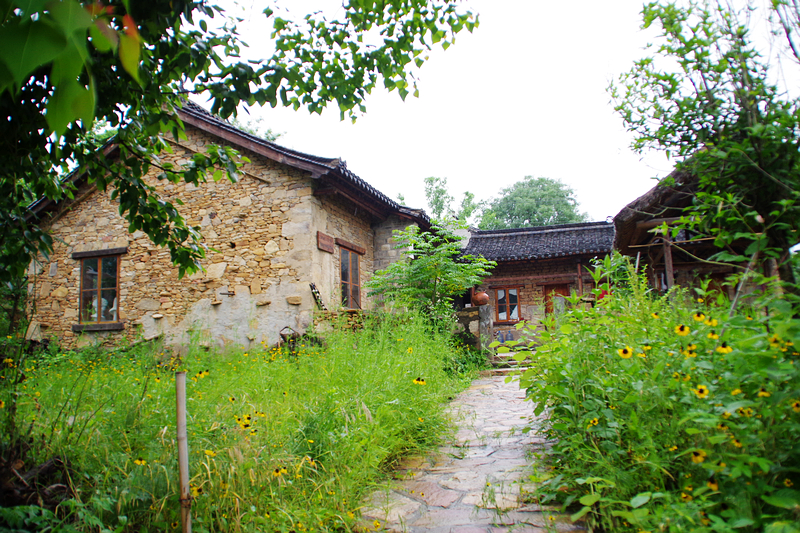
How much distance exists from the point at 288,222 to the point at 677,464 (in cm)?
692

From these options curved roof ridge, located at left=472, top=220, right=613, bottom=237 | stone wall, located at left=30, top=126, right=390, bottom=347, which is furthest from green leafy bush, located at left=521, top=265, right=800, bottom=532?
curved roof ridge, located at left=472, top=220, right=613, bottom=237

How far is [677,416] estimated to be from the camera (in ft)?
6.03

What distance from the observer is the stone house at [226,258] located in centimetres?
771

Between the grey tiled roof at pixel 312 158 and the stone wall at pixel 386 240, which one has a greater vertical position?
the grey tiled roof at pixel 312 158

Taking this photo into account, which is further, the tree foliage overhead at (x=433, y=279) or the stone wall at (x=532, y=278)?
the stone wall at (x=532, y=278)

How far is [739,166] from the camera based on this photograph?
7.27 ft

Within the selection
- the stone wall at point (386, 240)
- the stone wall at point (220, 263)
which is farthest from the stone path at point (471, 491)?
the stone wall at point (386, 240)

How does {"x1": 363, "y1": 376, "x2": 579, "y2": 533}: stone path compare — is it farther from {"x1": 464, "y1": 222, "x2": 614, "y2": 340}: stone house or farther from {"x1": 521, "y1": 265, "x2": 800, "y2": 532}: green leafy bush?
{"x1": 464, "y1": 222, "x2": 614, "y2": 340}: stone house

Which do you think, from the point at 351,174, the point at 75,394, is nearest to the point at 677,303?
the point at 75,394

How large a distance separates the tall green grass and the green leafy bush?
96 cm

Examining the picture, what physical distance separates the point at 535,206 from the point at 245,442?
32.7m

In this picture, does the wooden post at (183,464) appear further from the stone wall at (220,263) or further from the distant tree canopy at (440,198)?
the distant tree canopy at (440,198)

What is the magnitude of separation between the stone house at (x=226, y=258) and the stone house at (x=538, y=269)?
6.08 meters

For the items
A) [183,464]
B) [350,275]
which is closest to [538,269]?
[350,275]
